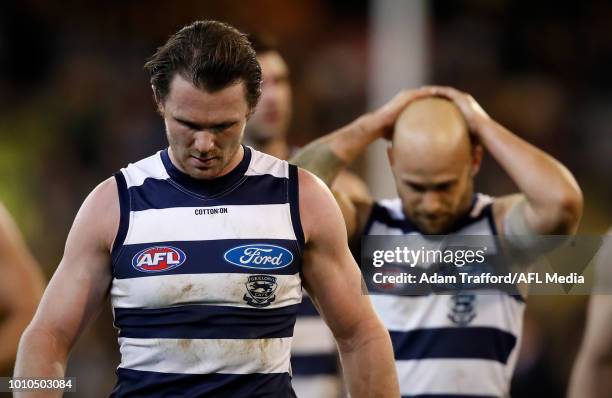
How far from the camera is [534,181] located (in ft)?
14.8

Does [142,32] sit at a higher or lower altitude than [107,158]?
higher

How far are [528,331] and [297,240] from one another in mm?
4691

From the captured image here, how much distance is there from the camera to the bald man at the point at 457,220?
14.9 ft

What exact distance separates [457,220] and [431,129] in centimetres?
41

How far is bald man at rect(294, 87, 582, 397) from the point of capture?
4527 mm

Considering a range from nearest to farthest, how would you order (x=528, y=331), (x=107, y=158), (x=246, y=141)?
1. (x=246, y=141)
2. (x=528, y=331)
3. (x=107, y=158)

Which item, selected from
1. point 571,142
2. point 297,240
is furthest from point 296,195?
point 571,142

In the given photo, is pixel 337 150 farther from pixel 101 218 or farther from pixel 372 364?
pixel 101 218

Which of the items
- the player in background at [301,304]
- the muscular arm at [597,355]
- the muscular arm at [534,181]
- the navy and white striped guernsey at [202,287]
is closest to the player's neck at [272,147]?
the player in background at [301,304]

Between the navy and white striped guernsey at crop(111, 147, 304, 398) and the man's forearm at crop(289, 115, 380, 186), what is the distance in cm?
122

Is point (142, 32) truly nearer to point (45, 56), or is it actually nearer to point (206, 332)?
point (45, 56)

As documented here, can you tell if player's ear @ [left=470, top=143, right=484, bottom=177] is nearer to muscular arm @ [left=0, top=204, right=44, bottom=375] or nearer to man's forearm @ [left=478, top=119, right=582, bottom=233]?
man's forearm @ [left=478, top=119, right=582, bottom=233]

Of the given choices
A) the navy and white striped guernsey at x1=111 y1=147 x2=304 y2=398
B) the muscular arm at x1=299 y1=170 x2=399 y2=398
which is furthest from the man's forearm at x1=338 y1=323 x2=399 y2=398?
the navy and white striped guernsey at x1=111 y1=147 x2=304 y2=398

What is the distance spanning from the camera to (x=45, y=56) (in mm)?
9305
